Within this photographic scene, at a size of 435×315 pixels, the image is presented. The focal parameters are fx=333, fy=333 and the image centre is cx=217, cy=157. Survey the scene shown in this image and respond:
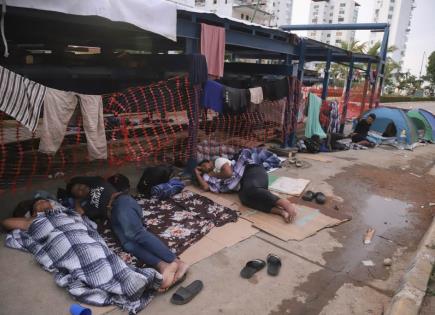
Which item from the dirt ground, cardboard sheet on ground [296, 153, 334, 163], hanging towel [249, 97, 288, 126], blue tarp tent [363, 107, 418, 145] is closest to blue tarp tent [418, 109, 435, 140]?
blue tarp tent [363, 107, 418, 145]

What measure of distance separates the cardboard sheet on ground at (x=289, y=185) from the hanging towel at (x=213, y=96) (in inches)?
69.2

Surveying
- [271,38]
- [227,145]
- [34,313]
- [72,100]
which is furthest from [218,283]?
[271,38]

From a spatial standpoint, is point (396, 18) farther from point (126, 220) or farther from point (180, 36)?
point (126, 220)

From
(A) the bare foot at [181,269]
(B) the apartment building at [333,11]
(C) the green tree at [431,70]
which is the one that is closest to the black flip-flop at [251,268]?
(A) the bare foot at [181,269]

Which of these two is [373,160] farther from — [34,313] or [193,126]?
[34,313]

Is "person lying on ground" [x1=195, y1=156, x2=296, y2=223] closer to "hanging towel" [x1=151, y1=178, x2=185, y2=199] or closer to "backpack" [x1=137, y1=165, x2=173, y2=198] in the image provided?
"hanging towel" [x1=151, y1=178, x2=185, y2=199]

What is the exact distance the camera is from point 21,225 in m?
3.76

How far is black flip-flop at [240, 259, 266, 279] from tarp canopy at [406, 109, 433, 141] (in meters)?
11.1

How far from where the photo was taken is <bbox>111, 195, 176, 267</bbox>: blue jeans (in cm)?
333

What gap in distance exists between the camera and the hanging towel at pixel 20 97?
3598 mm

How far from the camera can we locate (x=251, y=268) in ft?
11.3

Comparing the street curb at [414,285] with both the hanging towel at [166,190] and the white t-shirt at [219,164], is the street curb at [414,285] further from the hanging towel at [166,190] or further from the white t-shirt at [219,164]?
the hanging towel at [166,190]

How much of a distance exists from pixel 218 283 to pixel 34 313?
1.60 metres

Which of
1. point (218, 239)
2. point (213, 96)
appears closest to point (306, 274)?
point (218, 239)
